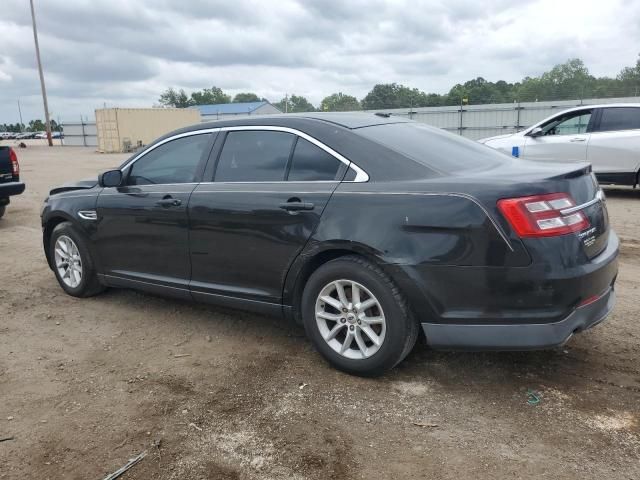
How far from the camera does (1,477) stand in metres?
2.63

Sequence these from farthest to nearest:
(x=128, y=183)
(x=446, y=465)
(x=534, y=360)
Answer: (x=128, y=183)
(x=534, y=360)
(x=446, y=465)

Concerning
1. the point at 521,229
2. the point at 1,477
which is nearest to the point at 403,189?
the point at 521,229

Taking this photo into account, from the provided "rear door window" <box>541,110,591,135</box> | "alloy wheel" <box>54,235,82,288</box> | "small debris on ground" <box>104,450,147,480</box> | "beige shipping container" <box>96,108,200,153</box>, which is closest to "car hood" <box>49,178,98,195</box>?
"alloy wheel" <box>54,235,82,288</box>

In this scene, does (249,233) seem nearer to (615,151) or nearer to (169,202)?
(169,202)

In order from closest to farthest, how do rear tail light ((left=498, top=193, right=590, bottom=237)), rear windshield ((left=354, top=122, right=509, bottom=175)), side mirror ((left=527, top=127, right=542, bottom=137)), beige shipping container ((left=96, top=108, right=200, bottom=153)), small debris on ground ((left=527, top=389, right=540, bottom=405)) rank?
rear tail light ((left=498, top=193, right=590, bottom=237)), small debris on ground ((left=527, top=389, right=540, bottom=405)), rear windshield ((left=354, top=122, right=509, bottom=175)), side mirror ((left=527, top=127, right=542, bottom=137)), beige shipping container ((left=96, top=108, right=200, bottom=153))

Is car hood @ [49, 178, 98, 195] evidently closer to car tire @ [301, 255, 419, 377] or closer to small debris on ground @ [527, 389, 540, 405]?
car tire @ [301, 255, 419, 377]

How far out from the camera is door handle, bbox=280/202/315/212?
11.5 ft

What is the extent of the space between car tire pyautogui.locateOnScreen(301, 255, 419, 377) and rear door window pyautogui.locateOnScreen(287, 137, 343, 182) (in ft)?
1.87

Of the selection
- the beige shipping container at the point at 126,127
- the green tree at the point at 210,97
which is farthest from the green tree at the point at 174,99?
the beige shipping container at the point at 126,127

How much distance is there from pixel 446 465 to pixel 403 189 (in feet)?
4.77

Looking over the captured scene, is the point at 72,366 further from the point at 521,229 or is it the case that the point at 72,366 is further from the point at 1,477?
the point at 521,229

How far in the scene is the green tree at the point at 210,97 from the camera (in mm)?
101000

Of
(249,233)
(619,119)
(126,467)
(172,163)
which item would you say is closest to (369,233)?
(249,233)

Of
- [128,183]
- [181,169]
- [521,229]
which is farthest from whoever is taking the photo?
[128,183]
